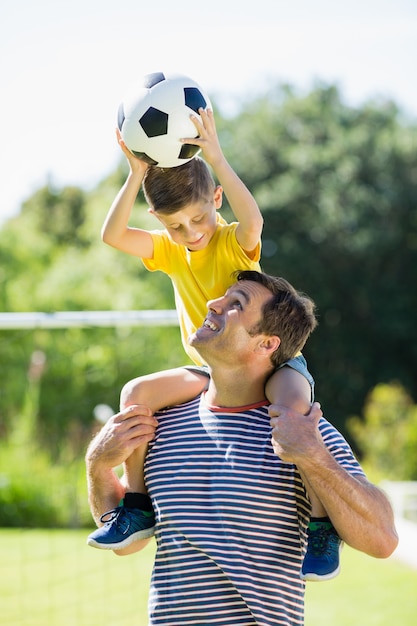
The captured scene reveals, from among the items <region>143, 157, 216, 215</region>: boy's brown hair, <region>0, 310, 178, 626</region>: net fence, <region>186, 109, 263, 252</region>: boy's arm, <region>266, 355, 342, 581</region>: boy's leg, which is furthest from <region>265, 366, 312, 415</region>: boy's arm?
<region>0, 310, 178, 626</region>: net fence

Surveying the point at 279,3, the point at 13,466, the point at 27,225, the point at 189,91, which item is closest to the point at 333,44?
the point at 279,3

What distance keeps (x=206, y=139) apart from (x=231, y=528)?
119 cm

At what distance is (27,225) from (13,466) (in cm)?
1773

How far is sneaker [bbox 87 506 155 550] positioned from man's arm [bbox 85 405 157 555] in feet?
0.23

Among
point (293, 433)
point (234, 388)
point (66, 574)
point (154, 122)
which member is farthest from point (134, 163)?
point (66, 574)

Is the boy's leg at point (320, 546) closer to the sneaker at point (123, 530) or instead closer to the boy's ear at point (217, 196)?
the sneaker at point (123, 530)

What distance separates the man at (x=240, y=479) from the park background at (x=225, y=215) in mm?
5491

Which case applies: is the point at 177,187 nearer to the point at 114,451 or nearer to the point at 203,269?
the point at 203,269

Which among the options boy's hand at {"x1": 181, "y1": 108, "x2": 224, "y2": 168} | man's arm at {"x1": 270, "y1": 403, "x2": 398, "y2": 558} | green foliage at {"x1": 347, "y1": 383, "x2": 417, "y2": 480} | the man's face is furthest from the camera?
green foliage at {"x1": 347, "y1": 383, "x2": 417, "y2": 480}

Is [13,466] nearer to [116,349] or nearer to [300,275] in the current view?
[116,349]

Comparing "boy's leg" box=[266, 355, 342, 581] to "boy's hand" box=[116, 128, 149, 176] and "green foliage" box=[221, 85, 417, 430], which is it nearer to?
"boy's hand" box=[116, 128, 149, 176]

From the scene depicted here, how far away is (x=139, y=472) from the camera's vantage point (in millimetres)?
2531

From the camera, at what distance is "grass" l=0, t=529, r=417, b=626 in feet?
22.1

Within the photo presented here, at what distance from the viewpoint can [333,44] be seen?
26078 millimetres
